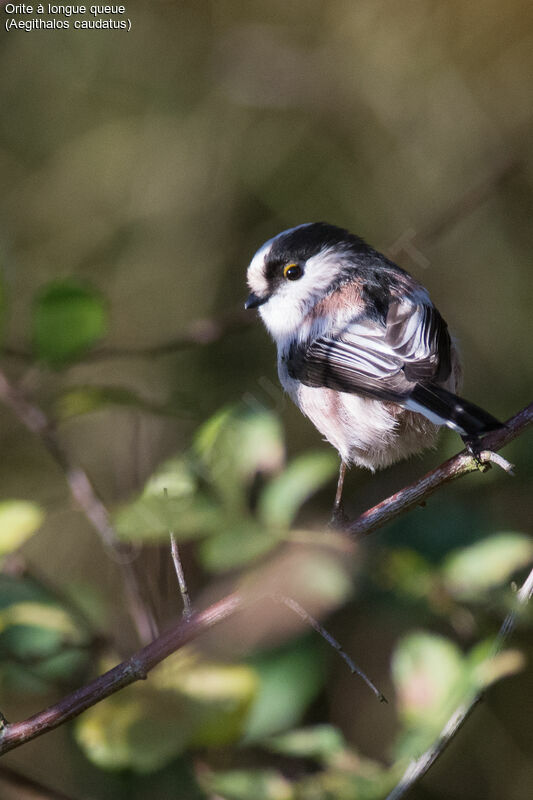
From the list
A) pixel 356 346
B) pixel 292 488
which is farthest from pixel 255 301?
pixel 292 488

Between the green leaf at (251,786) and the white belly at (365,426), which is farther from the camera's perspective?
the white belly at (365,426)

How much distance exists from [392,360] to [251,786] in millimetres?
949

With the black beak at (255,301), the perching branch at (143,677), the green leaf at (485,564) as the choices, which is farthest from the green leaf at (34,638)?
the black beak at (255,301)

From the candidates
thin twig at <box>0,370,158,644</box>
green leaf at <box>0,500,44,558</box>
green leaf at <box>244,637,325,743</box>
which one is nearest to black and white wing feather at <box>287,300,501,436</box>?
green leaf at <box>244,637,325,743</box>

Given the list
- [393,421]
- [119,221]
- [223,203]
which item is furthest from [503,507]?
[119,221]

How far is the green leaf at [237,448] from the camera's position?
41.9 inches

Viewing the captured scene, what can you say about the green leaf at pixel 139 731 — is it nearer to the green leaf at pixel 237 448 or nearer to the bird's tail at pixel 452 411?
the green leaf at pixel 237 448

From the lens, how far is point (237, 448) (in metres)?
1.17

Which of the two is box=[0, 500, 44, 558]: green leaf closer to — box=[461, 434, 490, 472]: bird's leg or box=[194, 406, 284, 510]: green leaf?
box=[194, 406, 284, 510]: green leaf

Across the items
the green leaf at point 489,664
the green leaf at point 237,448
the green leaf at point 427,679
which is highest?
the green leaf at point 237,448

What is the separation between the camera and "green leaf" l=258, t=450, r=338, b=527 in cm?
121

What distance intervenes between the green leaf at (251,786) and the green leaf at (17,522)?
0.53 m

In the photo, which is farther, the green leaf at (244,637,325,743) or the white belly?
the white belly

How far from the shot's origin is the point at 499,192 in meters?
3.28
